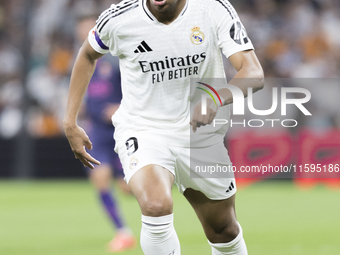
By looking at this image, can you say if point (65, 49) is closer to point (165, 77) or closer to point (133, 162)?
point (165, 77)

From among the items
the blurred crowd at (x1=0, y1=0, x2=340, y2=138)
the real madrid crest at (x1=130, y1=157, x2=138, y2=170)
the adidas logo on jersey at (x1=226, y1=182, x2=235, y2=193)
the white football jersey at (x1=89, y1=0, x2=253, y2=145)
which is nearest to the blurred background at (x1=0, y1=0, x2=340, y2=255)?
the blurred crowd at (x1=0, y1=0, x2=340, y2=138)

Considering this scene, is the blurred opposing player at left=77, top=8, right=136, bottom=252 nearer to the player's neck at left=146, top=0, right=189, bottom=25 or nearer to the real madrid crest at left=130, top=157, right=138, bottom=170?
the real madrid crest at left=130, top=157, right=138, bottom=170

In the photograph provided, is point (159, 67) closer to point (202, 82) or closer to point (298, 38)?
point (202, 82)

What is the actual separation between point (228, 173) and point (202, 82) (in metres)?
0.62

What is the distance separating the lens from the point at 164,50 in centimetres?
401

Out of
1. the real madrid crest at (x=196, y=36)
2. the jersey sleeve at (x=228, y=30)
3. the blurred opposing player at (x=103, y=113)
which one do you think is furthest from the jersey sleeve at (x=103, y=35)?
the blurred opposing player at (x=103, y=113)

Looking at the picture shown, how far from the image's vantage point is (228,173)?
4219 millimetres

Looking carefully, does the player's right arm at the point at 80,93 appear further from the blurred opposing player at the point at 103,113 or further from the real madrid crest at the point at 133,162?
the blurred opposing player at the point at 103,113

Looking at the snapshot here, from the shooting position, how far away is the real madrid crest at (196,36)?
4.01 meters

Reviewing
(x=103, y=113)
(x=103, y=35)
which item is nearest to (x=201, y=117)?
(x=103, y=35)

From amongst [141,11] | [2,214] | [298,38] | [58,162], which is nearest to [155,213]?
[141,11]

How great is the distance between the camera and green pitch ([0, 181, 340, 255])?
650 cm

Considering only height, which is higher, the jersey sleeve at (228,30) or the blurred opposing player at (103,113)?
the jersey sleeve at (228,30)

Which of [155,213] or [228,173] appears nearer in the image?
[155,213]
